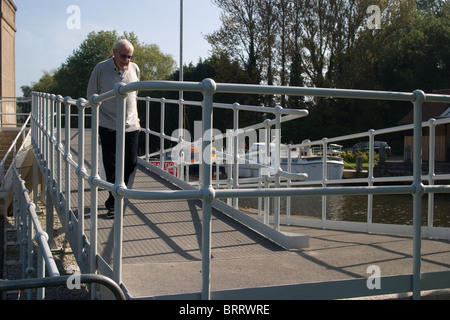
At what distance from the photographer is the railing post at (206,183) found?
2.48 metres

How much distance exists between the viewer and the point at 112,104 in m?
4.82

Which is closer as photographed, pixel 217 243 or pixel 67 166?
pixel 217 243

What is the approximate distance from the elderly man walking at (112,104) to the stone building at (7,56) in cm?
1547

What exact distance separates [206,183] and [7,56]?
66.7 ft

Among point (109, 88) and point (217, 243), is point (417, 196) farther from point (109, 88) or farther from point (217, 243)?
point (109, 88)

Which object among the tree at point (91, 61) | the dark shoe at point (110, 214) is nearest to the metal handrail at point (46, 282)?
the dark shoe at point (110, 214)

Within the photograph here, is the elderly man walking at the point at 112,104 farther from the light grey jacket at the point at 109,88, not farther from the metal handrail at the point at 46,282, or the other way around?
the metal handrail at the point at 46,282

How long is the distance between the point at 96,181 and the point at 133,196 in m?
0.85

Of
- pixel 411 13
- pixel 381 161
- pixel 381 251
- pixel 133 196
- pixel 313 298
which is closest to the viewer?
pixel 133 196

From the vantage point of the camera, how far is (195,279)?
3.09 meters

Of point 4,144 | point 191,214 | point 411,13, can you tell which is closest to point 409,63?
point 411,13

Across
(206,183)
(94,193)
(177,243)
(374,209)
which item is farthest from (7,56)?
(206,183)

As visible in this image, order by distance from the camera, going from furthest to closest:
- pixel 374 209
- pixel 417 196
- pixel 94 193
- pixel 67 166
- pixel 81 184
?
pixel 374 209 < pixel 67 166 < pixel 81 184 < pixel 94 193 < pixel 417 196

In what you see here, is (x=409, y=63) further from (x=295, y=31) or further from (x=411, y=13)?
(x=295, y=31)
